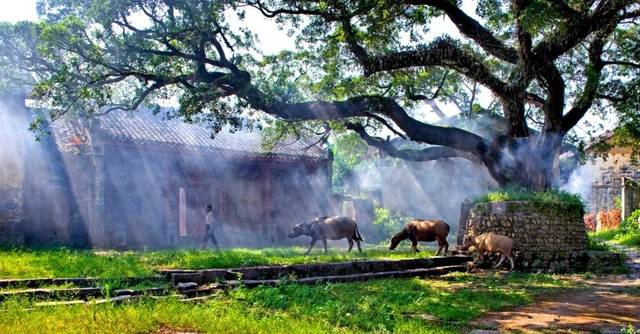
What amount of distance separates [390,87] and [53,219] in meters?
12.9

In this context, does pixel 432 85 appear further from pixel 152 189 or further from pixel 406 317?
pixel 406 317

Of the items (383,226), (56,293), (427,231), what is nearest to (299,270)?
(56,293)

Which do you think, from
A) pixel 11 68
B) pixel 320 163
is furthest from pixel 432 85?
pixel 11 68

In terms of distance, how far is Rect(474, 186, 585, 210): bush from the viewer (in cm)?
1714

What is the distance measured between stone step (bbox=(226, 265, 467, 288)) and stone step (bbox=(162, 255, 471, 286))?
255 millimetres

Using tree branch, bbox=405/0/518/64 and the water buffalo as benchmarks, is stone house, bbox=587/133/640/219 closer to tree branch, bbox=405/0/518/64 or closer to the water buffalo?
tree branch, bbox=405/0/518/64

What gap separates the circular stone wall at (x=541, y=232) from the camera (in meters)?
16.8

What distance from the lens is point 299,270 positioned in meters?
12.4

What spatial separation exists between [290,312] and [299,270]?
411cm

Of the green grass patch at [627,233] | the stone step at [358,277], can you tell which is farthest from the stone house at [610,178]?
the stone step at [358,277]

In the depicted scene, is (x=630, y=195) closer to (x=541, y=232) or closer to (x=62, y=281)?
(x=541, y=232)

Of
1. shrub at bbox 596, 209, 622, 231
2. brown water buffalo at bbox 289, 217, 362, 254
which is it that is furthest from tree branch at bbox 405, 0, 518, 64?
shrub at bbox 596, 209, 622, 231

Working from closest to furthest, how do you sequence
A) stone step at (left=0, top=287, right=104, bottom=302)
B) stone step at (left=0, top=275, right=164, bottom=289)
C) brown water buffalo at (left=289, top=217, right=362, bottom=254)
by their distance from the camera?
stone step at (left=0, top=287, right=104, bottom=302), stone step at (left=0, top=275, right=164, bottom=289), brown water buffalo at (left=289, top=217, right=362, bottom=254)

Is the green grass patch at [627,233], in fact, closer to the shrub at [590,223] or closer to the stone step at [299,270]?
the shrub at [590,223]
